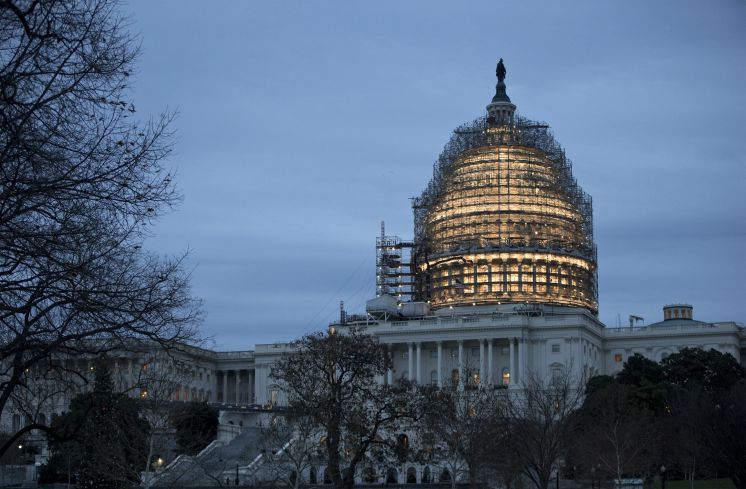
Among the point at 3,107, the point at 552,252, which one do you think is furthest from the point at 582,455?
the point at 552,252

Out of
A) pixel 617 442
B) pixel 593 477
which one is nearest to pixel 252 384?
pixel 617 442

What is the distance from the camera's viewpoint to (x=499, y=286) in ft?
520

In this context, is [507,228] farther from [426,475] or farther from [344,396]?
[344,396]

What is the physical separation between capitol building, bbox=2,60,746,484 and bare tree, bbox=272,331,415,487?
7036 centimetres

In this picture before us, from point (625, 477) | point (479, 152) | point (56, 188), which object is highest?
point (479, 152)

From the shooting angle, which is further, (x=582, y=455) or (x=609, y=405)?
(x=609, y=405)

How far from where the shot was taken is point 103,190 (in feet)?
77.1

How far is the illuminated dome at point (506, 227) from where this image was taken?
519 feet

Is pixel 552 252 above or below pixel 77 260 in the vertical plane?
above

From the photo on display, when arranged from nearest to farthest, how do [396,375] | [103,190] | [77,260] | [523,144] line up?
[103,190]
[77,260]
[396,375]
[523,144]

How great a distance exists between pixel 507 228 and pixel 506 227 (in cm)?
21

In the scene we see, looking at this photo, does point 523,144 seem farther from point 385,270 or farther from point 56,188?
point 56,188

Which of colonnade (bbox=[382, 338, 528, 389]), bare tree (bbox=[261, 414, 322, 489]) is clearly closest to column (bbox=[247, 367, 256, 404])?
colonnade (bbox=[382, 338, 528, 389])

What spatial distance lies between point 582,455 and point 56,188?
6306cm
